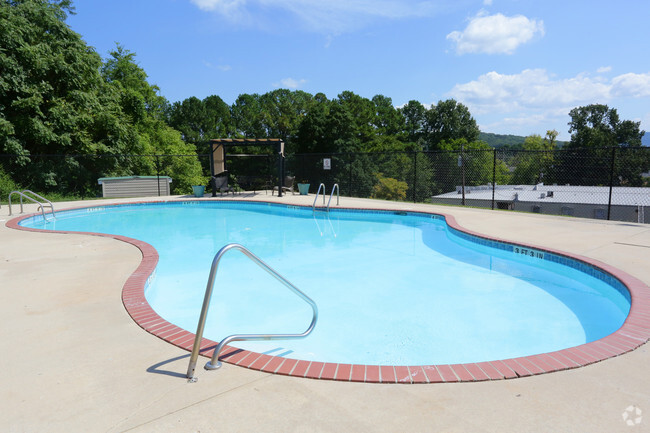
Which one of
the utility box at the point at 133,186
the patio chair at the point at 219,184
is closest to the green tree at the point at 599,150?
the patio chair at the point at 219,184

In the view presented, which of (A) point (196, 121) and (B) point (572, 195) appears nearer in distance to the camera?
(B) point (572, 195)

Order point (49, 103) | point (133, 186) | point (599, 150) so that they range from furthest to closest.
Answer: point (599, 150), point (49, 103), point (133, 186)

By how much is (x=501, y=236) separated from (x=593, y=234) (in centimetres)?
183

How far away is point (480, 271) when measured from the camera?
6.42 m

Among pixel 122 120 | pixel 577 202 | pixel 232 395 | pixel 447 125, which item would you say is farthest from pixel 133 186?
pixel 447 125

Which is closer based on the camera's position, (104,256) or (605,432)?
(605,432)

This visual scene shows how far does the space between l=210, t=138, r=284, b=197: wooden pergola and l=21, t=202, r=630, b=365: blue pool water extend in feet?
21.4

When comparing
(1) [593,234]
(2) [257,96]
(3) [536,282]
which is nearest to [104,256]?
(3) [536,282]

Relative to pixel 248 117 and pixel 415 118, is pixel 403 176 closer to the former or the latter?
pixel 248 117

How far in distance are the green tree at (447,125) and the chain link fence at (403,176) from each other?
10525mm

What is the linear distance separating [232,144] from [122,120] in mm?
10542

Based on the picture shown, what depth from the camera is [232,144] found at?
1569 centimetres

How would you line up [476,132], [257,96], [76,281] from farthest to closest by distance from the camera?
[476,132] → [257,96] → [76,281]

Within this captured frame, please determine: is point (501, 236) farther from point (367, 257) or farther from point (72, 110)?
point (72, 110)
